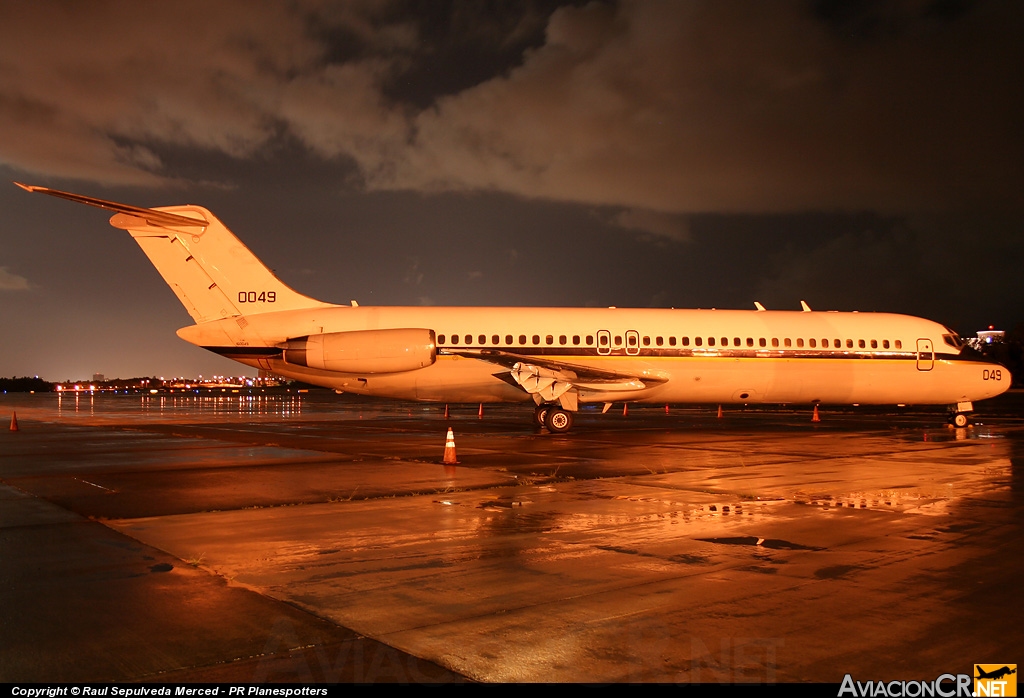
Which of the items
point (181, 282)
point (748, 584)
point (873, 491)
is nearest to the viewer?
point (748, 584)

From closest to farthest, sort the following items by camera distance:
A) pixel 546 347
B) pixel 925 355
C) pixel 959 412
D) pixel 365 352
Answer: pixel 365 352
pixel 546 347
pixel 925 355
pixel 959 412

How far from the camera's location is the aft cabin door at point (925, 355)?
23.2m

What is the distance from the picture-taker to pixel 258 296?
21.5 meters

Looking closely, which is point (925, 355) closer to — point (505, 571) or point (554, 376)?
point (554, 376)

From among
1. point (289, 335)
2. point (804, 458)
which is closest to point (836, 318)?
point (804, 458)

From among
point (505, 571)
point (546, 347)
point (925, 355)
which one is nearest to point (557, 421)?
point (546, 347)

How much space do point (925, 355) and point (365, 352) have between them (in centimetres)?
1588

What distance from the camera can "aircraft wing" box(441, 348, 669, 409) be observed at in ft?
67.2

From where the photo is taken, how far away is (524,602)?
18.0ft

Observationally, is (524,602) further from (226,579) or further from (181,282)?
(181,282)

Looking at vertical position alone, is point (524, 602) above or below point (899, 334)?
below

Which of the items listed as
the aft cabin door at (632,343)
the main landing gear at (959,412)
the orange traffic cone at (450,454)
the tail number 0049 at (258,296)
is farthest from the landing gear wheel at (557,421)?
the main landing gear at (959,412)

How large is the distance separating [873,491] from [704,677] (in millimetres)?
7630

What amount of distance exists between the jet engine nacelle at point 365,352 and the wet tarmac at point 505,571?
22.4ft
